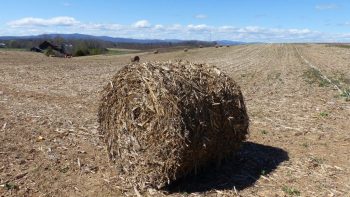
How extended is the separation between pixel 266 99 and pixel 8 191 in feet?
35.1

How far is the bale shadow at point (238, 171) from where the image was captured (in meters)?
7.72

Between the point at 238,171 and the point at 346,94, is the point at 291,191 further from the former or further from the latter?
the point at 346,94

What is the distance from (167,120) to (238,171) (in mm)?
1877

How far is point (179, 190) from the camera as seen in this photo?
24.8 ft

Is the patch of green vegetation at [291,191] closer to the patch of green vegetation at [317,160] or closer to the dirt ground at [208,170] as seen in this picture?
the dirt ground at [208,170]

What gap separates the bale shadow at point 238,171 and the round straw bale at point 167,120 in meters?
0.23

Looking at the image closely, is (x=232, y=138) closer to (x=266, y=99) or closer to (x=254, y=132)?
(x=254, y=132)

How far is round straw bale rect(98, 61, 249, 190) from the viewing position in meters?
7.41

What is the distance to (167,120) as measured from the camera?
7414 mm

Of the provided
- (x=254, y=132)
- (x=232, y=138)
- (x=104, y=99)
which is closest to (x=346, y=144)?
(x=254, y=132)

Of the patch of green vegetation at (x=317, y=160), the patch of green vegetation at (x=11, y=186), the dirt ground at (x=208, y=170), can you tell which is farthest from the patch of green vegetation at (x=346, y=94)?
the patch of green vegetation at (x=11, y=186)

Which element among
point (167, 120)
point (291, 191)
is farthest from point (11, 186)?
point (291, 191)

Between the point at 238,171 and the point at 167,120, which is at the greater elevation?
the point at 167,120

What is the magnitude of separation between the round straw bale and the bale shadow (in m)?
0.23
